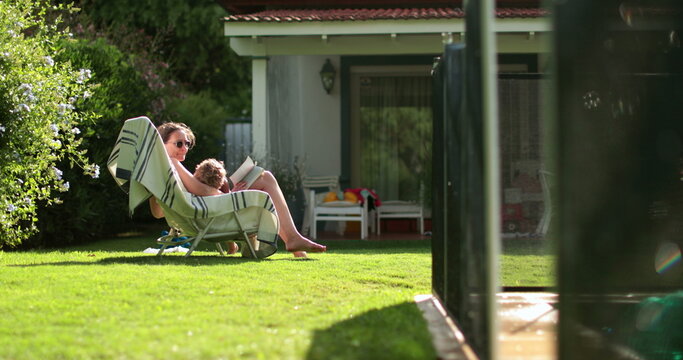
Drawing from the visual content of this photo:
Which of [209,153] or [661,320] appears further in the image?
[209,153]

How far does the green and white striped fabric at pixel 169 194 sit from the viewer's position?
5.89 meters

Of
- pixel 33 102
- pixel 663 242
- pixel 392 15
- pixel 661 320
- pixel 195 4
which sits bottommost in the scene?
pixel 661 320

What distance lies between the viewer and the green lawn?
3141 mm

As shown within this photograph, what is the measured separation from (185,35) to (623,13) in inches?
595

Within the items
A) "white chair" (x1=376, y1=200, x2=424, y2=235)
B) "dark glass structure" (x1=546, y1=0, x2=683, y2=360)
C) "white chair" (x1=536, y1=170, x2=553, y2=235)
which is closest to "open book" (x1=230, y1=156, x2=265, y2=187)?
"white chair" (x1=536, y1=170, x2=553, y2=235)

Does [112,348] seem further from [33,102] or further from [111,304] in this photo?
[33,102]

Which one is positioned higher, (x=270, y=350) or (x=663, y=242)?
(x=663, y=242)

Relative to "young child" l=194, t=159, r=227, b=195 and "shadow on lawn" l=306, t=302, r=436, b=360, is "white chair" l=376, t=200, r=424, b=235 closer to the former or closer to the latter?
"young child" l=194, t=159, r=227, b=195

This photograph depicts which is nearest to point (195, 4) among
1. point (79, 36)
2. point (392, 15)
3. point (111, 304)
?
point (79, 36)

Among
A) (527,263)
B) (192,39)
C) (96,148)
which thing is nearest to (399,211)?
(96,148)

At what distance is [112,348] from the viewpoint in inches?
123

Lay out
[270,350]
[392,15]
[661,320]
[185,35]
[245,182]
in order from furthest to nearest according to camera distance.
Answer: [185,35] → [392,15] → [245,182] → [661,320] → [270,350]

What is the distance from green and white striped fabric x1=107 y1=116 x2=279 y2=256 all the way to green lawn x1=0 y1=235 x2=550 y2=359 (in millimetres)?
300

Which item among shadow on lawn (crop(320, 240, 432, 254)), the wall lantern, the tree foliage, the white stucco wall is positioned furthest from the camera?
the tree foliage
